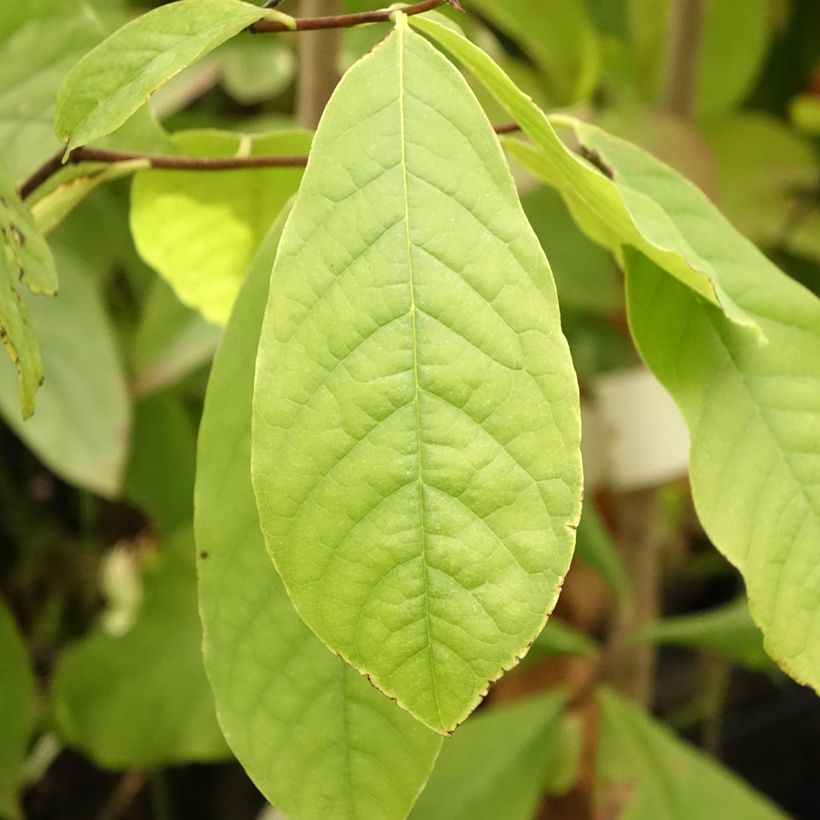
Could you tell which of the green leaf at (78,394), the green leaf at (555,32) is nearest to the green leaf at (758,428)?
the green leaf at (78,394)

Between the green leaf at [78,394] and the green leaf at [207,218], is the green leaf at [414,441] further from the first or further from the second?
the green leaf at [78,394]

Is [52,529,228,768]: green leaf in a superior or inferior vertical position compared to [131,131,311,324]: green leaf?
inferior

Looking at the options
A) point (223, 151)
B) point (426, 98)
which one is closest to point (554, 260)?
point (223, 151)

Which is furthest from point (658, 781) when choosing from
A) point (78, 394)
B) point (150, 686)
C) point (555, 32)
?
point (555, 32)

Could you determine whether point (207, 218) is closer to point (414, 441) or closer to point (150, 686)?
point (414, 441)

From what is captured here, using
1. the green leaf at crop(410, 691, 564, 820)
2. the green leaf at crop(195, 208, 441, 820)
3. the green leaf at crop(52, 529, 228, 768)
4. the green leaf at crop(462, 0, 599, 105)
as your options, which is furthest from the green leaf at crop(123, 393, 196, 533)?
the green leaf at crop(195, 208, 441, 820)

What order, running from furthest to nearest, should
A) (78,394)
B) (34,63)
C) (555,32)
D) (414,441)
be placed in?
(555,32) → (78,394) → (34,63) → (414,441)

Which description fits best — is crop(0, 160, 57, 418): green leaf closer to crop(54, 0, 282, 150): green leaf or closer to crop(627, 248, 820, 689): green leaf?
crop(54, 0, 282, 150): green leaf

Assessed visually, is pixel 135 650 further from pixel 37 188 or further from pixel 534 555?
pixel 534 555
